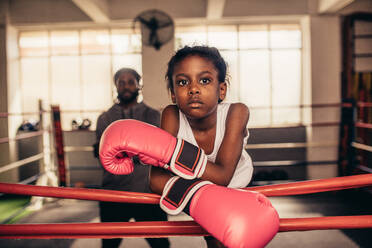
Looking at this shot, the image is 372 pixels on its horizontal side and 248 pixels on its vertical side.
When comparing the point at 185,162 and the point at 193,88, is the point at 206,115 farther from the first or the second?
the point at 185,162

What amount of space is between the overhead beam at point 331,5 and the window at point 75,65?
2.82 meters

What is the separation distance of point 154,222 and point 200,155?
0.20 metres

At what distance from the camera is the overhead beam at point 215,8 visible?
166 inches

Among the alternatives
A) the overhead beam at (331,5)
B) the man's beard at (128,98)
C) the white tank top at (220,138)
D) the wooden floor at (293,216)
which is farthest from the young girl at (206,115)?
the overhead beam at (331,5)

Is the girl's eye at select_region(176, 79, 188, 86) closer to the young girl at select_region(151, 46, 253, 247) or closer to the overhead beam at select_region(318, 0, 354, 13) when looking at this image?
the young girl at select_region(151, 46, 253, 247)

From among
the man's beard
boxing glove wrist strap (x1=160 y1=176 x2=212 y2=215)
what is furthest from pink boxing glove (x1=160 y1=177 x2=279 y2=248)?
the man's beard

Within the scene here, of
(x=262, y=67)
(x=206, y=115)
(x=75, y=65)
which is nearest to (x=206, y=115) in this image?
(x=206, y=115)

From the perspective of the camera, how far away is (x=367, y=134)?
14.7ft

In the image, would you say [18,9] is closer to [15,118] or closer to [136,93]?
[15,118]

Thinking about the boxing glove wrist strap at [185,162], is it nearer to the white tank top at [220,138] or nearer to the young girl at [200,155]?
the young girl at [200,155]

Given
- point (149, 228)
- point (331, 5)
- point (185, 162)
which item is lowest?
point (149, 228)

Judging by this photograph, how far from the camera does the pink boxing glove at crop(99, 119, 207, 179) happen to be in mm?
576

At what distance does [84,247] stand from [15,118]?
10.9 ft

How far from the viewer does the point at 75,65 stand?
17.6 feet
